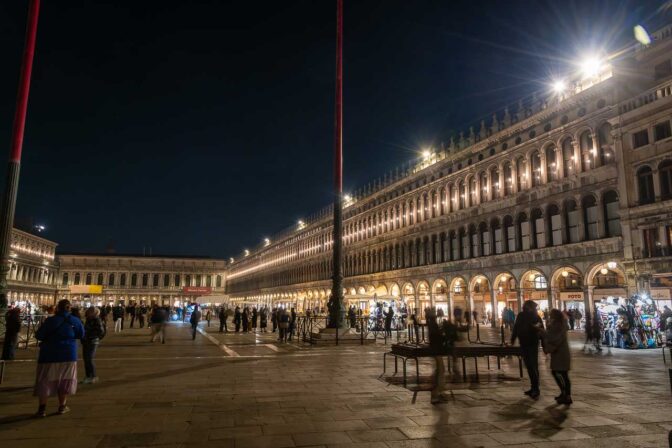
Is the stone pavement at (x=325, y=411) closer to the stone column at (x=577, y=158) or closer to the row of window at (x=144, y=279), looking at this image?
the stone column at (x=577, y=158)

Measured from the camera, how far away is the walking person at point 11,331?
1459 centimetres

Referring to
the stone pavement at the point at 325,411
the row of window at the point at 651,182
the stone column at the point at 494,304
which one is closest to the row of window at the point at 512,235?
the row of window at the point at 651,182

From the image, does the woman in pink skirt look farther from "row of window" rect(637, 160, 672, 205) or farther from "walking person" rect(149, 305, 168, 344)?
"row of window" rect(637, 160, 672, 205)

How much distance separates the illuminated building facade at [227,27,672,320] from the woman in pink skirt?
27437 millimetres

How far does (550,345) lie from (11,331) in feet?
48.7

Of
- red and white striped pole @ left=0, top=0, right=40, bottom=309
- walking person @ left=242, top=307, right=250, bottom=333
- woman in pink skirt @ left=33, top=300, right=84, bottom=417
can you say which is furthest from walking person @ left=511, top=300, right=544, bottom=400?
walking person @ left=242, top=307, right=250, bottom=333

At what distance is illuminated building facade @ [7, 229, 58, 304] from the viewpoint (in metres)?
88.1

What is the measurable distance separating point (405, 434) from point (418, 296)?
43.0m

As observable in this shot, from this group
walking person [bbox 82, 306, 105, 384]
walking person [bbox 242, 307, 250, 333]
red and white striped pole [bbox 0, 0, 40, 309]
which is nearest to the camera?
walking person [bbox 82, 306, 105, 384]

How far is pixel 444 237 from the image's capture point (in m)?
45.6

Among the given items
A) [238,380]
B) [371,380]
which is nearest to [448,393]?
[371,380]

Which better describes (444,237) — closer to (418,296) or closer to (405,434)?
(418,296)

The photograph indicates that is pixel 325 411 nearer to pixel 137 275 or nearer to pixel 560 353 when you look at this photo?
pixel 560 353

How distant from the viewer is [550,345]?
9141 mm
